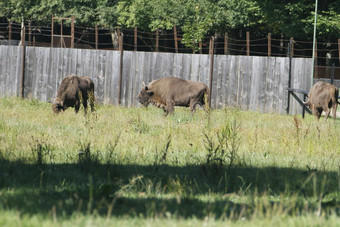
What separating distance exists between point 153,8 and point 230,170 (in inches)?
1343

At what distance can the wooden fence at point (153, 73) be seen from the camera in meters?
20.1

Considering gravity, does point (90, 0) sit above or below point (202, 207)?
above

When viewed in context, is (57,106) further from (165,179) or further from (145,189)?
(145,189)

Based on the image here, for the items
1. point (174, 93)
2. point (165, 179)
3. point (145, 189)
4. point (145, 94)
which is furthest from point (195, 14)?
point (145, 189)

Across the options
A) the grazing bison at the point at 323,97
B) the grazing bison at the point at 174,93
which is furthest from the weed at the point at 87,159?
the grazing bison at the point at 323,97

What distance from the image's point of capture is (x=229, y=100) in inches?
807

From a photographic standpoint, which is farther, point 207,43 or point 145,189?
point 207,43

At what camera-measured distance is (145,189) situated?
20.2ft

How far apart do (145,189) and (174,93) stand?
11.3 m

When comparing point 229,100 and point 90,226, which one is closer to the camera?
point 90,226

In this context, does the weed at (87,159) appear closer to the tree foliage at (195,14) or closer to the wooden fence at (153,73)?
the wooden fence at (153,73)

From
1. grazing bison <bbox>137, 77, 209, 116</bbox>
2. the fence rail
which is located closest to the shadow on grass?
grazing bison <bbox>137, 77, 209, 116</bbox>

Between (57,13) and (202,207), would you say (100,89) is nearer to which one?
(202,207)

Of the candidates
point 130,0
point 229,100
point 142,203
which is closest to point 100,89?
point 229,100
